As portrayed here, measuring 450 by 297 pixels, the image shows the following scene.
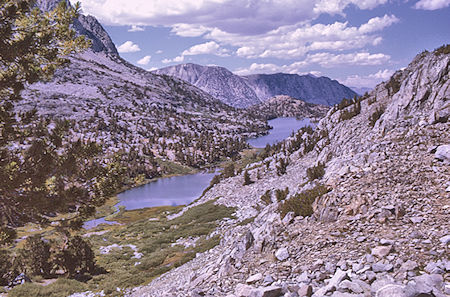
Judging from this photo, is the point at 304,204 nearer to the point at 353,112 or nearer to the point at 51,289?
the point at 51,289

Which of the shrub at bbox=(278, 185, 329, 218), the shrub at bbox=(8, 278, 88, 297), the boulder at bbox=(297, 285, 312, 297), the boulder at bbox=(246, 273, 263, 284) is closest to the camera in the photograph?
the boulder at bbox=(297, 285, 312, 297)

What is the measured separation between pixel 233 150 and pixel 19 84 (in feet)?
522

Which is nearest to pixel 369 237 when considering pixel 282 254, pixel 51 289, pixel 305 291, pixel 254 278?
pixel 282 254

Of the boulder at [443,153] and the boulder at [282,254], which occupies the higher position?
the boulder at [443,153]

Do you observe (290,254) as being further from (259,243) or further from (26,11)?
(26,11)

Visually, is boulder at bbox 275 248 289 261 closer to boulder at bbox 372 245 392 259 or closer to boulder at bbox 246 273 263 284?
boulder at bbox 246 273 263 284

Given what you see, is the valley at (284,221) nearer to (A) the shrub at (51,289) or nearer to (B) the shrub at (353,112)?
(A) the shrub at (51,289)

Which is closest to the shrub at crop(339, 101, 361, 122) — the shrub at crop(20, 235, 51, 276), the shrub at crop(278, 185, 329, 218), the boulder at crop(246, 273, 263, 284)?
the shrub at crop(278, 185, 329, 218)

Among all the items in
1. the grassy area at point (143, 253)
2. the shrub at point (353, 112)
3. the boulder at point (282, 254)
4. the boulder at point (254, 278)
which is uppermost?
the shrub at point (353, 112)

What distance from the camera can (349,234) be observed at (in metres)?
9.95

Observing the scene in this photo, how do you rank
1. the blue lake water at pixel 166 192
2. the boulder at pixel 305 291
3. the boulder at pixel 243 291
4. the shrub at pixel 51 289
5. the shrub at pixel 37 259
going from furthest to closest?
the blue lake water at pixel 166 192, the shrub at pixel 37 259, the shrub at pixel 51 289, the boulder at pixel 243 291, the boulder at pixel 305 291

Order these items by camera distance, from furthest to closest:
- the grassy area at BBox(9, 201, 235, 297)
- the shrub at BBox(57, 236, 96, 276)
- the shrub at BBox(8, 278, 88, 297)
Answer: the shrub at BBox(57, 236, 96, 276) → the grassy area at BBox(9, 201, 235, 297) → the shrub at BBox(8, 278, 88, 297)

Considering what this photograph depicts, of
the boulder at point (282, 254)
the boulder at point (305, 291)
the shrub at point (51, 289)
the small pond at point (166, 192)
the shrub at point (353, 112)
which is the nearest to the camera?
the boulder at point (305, 291)

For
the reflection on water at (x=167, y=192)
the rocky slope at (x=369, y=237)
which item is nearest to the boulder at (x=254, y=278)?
the rocky slope at (x=369, y=237)
